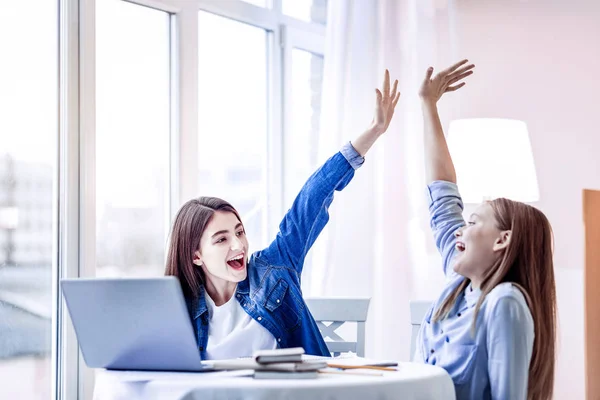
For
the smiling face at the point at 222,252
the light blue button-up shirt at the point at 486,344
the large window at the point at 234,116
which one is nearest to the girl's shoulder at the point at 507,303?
the light blue button-up shirt at the point at 486,344

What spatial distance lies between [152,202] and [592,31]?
1737 mm

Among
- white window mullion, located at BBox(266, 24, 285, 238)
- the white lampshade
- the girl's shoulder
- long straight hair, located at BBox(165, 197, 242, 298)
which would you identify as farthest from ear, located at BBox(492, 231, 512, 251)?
white window mullion, located at BBox(266, 24, 285, 238)

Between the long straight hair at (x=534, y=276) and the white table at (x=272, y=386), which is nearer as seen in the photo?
the white table at (x=272, y=386)

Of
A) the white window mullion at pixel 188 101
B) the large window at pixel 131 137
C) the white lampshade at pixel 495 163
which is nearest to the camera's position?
the large window at pixel 131 137

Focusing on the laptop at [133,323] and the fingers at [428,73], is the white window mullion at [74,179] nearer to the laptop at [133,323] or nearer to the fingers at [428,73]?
the laptop at [133,323]

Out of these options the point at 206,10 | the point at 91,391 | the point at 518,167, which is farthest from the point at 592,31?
the point at 91,391

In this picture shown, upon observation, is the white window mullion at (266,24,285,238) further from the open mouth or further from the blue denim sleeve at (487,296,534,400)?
the blue denim sleeve at (487,296,534,400)

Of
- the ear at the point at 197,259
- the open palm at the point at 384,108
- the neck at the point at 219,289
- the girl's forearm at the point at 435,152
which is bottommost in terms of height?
the neck at the point at 219,289

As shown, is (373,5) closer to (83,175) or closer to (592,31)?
(592,31)

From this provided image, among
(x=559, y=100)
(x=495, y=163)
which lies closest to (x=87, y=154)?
(x=495, y=163)

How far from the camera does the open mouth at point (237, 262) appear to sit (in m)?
2.14

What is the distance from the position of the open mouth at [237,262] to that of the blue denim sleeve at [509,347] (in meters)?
0.68

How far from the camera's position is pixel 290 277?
2244 millimetres

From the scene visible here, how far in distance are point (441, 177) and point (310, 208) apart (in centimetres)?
36
